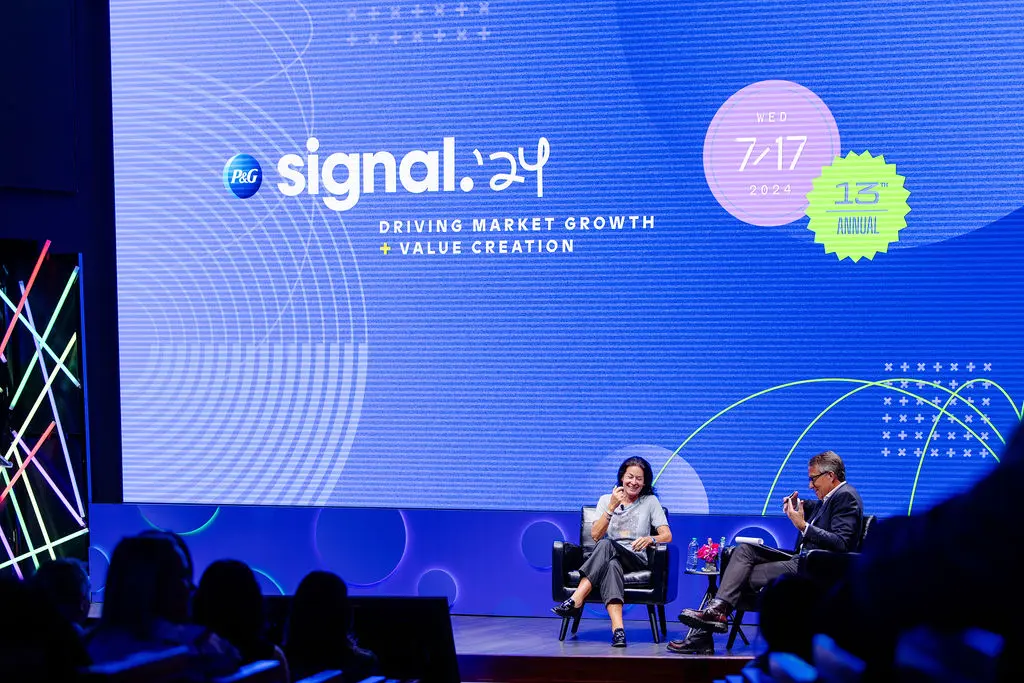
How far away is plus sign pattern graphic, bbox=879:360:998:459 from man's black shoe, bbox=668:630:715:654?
156 cm

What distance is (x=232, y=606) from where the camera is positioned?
3293 millimetres

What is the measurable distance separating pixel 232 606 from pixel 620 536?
3.74m

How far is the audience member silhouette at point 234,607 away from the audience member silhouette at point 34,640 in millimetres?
627

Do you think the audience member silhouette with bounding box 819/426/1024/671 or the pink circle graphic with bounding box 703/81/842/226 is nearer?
the audience member silhouette with bounding box 819/426/1024/671

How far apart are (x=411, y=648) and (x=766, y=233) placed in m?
3.61

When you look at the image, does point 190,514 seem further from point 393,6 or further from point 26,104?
point 393,6

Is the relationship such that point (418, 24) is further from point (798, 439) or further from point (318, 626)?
point (318, 626)

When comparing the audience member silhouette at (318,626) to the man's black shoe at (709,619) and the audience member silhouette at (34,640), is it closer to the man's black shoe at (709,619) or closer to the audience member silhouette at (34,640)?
the audience member silhouette at (34,640)

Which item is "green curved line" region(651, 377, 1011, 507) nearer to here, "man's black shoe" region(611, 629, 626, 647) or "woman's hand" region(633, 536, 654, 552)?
"woman's hand" region(633, 536, 654, 552)

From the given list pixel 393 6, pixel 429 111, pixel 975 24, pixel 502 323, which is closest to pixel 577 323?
pixel 502 323

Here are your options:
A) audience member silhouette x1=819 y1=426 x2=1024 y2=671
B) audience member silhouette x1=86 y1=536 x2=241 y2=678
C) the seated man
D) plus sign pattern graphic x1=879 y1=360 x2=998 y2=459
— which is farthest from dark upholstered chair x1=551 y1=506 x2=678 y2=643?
audience member silhouette x1=819 y1=426 x2=1024 y2=671

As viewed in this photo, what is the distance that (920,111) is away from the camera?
6.89 m

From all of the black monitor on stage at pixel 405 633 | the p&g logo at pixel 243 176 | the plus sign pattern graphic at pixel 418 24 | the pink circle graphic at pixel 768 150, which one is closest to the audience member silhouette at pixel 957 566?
the black monitor on stage at pixel 405 633

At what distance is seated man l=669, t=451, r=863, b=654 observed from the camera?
240 inches
